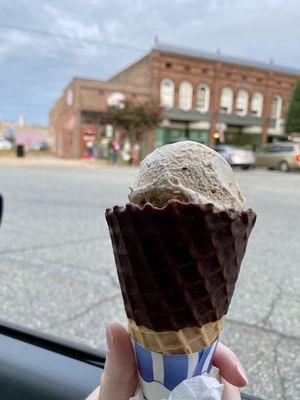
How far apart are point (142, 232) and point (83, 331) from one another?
2180 millimetres

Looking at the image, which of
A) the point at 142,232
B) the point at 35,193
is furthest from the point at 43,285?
the point at 35,193

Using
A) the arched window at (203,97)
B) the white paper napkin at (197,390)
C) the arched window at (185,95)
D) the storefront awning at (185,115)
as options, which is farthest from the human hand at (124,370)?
the arched window at (203,97)

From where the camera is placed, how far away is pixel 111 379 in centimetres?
103

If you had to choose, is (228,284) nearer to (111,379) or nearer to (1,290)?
(111,379)

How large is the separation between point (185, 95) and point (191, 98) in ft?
1.96

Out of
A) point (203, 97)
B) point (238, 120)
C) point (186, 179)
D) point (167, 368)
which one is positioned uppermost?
point (203, 97)

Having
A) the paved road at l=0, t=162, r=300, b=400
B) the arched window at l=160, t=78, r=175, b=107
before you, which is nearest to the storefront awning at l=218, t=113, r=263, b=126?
the arched window at l=160, t=78, r=175, b=107

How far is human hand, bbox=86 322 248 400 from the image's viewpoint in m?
1.02

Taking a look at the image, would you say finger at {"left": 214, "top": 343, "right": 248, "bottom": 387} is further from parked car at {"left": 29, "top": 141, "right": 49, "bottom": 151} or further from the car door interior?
parked car at {"left": 29, "top": 141, "right": 49, "bottom": 151}

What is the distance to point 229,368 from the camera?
1057 millimetres

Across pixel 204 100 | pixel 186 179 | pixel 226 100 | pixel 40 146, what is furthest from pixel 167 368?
pixel 40 146

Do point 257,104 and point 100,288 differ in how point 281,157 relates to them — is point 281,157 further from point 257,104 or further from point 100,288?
point 100,288

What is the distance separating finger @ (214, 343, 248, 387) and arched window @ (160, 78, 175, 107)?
104 ft

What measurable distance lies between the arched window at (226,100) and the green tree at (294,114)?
5.11 metres
